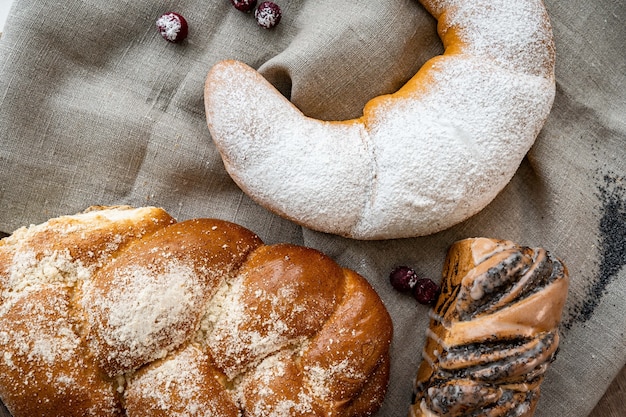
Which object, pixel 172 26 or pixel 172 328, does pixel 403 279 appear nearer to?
pixel 172 328

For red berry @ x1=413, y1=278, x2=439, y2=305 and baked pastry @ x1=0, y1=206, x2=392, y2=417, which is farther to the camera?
red berry @ x1=413, y1=278, x2=439, y2=305

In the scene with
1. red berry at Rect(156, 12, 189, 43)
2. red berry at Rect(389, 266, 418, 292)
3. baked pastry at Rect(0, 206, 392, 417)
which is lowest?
baked pastry at Rect(0, 206, 392, 417)

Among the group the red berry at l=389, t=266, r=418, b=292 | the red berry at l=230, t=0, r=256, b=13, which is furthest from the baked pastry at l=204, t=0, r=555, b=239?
the red berry at l=230, t=0, r=256, b=13

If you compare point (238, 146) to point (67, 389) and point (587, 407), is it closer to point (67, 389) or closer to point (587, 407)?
point (67, 389)

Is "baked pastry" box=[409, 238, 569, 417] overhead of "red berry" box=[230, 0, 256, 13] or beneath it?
beneath

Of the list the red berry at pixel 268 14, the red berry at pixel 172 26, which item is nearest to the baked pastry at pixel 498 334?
the red berry at pixel 268 14

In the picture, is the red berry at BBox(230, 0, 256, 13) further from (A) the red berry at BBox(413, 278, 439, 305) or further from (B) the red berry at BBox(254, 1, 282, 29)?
(A) the red berry at BBox(413, 278, 439, 305)
